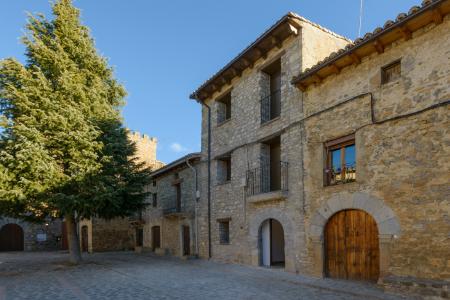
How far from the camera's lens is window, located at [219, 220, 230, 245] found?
506 inches

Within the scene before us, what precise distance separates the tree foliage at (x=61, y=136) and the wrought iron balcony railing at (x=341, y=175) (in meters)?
7.06

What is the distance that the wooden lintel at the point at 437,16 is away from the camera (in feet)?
21.1

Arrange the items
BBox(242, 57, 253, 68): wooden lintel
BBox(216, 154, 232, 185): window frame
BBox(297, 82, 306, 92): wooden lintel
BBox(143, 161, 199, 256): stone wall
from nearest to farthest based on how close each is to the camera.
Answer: BBox(297, 82, 306, 92): wooden lintel
BBox(242, 57, 253, 68): wooden lintel
BBox(216, 154, 232, 185): window frame
BBox(143, 161, 199, 256): stone wall

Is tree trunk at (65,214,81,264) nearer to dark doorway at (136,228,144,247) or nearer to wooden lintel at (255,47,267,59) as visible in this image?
dark doorway at (136,228,144,247)

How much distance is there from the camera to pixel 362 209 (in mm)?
7652

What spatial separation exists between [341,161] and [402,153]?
1.66m

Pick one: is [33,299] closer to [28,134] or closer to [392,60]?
[28,134]

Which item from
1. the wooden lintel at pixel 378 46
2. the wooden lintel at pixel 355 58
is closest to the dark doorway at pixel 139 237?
the wooden lintel at pixel 355 58

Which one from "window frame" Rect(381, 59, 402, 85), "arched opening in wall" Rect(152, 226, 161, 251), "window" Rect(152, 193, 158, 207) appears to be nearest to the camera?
"window frame" Rect(381, 59, 402, 85)

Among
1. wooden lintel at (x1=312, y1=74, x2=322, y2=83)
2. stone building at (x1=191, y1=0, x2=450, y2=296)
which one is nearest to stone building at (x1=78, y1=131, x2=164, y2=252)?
stone building at (x1=191, y1=0, x2=450, y2=296)

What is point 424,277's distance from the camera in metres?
6.43

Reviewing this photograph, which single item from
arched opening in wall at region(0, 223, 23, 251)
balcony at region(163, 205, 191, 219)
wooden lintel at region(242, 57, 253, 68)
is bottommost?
A: arched opening in wall at region(0, 223, 23, 251)

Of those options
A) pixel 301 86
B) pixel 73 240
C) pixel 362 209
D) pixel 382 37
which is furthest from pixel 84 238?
pixel 382 37

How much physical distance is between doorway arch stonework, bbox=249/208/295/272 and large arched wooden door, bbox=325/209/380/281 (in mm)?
1157
